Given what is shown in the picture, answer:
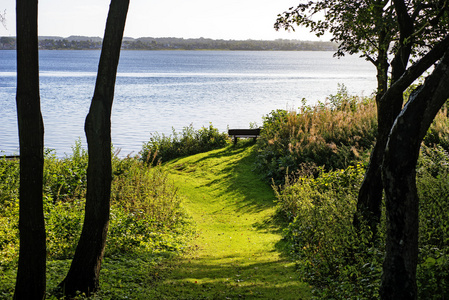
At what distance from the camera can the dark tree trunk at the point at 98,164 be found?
5121mm

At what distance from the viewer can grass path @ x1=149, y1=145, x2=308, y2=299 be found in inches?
231

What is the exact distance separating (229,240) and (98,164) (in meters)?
4.14

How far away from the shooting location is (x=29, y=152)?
4.54 metres

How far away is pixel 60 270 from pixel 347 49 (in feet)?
19.9

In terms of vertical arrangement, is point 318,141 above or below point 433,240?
above

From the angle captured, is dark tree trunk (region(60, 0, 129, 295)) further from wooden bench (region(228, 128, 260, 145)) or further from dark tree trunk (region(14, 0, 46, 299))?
wooden bench (region(228, 128, 260, 145))

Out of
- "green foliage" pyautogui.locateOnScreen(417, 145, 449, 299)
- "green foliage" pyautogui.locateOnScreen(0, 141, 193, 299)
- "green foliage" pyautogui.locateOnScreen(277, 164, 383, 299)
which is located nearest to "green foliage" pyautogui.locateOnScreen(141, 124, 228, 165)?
"green foliage" pyautogui.locateOnScreen(0, 141, 193, 299)

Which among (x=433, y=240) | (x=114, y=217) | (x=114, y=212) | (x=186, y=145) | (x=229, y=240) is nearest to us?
(x=433, y=240)

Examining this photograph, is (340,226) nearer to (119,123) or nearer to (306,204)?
(306,204)

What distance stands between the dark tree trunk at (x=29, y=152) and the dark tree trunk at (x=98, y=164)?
0.55m

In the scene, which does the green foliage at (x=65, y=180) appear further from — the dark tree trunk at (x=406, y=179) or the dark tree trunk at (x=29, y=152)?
the dark tree trunk at (x=406, y=179)

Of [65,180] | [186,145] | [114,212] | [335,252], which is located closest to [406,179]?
[335,252]

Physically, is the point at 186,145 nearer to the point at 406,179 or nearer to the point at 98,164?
the point at 98,164

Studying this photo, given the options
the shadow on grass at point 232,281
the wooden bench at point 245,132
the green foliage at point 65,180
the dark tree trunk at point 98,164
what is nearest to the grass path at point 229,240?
the shadow on grass at point 232,281
